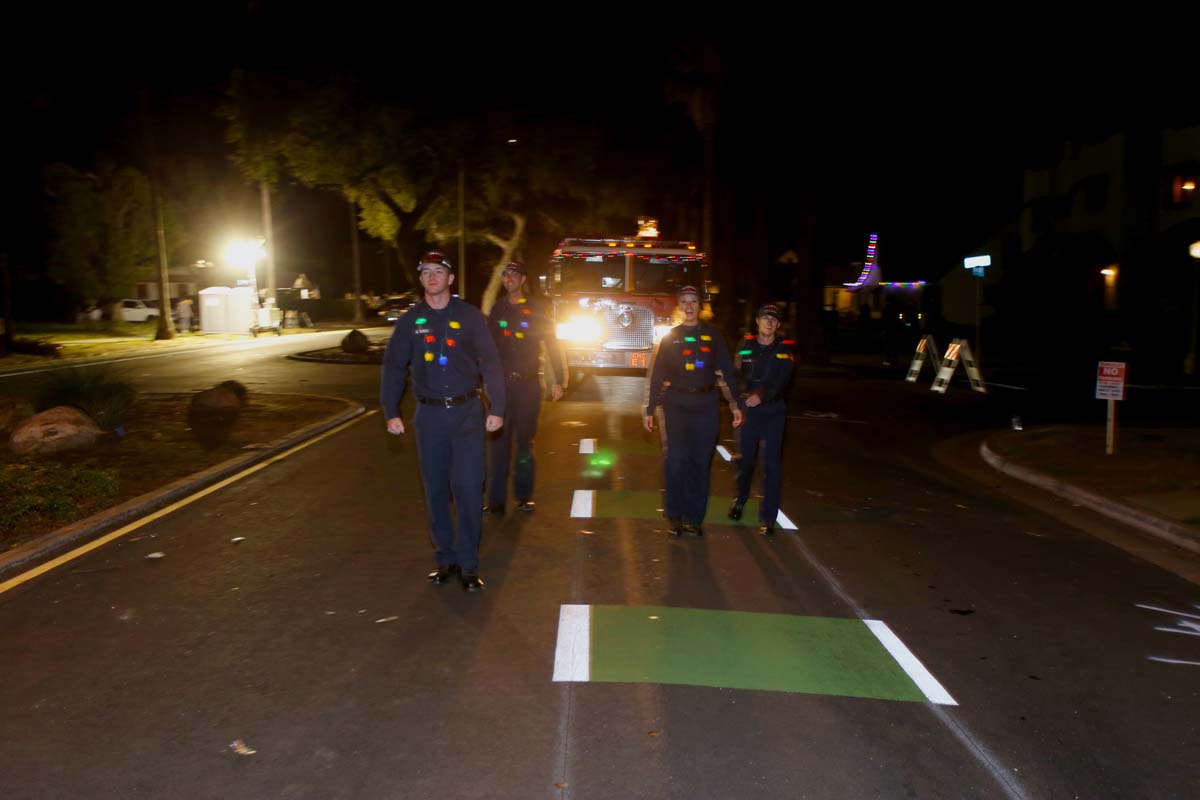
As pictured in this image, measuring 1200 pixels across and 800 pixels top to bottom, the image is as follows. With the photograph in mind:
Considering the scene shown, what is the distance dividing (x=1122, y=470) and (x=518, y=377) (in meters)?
7.10

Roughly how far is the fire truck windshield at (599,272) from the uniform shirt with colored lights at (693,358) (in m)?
11.6

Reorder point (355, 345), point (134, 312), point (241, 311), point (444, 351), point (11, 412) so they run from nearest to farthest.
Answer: point (444, 351)
point (11, 412)
point (355, 345)
point (241, 311)
point (134, 312)

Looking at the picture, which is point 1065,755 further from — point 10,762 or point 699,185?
point 699,185

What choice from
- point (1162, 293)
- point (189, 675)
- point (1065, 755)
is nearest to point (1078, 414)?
point (1065, 755)

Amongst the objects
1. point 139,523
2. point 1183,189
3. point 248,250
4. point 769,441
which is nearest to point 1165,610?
point 769,441

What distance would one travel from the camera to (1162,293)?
36.5 metres

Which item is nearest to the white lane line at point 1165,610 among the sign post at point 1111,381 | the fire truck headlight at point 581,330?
the sign post at point 1111,381

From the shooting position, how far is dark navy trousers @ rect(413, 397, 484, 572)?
661 centimetres

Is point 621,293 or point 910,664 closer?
point 910,664

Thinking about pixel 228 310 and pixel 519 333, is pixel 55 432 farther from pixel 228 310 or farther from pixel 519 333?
pixel 228 310

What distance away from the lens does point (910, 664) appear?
5617 mm

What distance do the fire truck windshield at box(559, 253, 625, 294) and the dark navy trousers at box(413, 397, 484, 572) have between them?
1313 cm

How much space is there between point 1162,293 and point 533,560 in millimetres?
35724

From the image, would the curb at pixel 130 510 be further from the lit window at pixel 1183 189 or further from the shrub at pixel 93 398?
the lit window at pixel 1183 189
